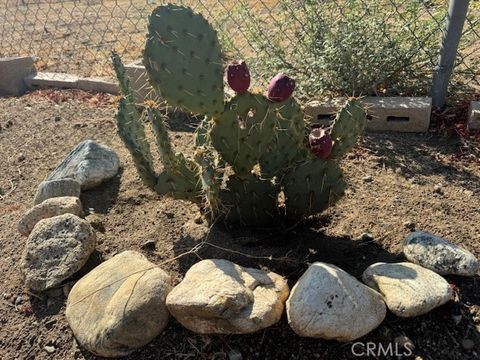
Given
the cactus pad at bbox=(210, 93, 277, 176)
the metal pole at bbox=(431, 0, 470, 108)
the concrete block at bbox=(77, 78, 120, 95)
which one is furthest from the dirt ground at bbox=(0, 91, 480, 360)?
the concrete block at bbox=(77, 78, 120, 95)

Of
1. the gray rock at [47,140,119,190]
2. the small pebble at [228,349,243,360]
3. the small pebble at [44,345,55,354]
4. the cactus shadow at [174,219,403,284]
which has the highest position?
the gray rock at [47,140,119,190]

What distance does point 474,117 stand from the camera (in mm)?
3066

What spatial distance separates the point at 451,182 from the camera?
2736mm

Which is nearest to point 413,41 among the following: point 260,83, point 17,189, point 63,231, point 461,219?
point 260,83

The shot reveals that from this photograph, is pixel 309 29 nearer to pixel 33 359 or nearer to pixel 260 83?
pixel 260 83

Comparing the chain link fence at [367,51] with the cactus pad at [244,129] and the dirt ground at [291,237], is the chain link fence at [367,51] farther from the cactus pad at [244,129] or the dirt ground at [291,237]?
the cactus pad at [244,129]

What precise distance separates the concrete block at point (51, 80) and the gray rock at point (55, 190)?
2.17 meters

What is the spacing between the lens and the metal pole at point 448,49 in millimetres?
2990

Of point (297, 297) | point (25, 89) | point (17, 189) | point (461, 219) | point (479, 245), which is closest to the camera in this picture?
point (297, 297)

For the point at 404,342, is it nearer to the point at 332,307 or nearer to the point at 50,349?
the point at 332,307

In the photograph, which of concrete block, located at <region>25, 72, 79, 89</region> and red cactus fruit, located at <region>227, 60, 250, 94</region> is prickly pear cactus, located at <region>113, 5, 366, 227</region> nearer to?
red cactus fruit, located at <region>227, 60, 250, 94</region>

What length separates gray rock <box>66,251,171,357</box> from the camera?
6.16 ft

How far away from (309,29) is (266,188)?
→ 5.84 feet

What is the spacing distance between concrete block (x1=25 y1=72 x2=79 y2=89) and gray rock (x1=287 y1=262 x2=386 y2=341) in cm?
356
